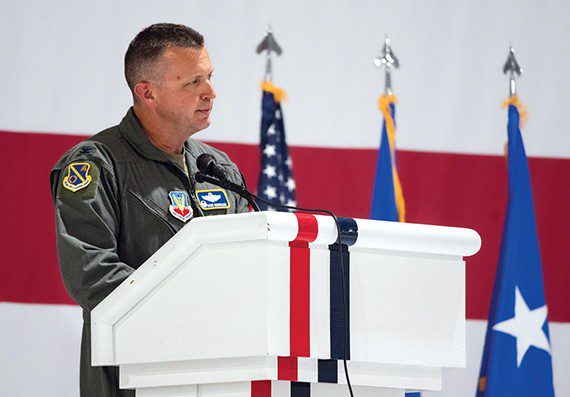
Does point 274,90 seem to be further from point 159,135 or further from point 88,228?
point 88,228

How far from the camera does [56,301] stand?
3.70 meters

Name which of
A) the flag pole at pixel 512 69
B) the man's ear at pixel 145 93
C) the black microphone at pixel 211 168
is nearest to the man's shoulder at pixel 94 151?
the man's ear at pixel 145 93

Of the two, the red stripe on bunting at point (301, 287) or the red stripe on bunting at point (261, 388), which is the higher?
the red stripe on bunting at point (301, 287)

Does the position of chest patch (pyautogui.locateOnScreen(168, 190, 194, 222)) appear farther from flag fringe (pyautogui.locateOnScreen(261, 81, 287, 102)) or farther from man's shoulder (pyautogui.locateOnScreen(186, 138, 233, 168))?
flag fringe (pyautogui.locateOnScreen(261, 81, 287, 102))

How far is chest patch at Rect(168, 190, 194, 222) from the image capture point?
2246mm

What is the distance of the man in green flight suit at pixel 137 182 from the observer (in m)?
1.99

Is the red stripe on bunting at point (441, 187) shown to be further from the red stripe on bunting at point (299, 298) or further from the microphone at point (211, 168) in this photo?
the red stripe on bunting at point (299, 298)

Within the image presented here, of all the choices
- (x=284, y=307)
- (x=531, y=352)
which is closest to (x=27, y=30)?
(x=531, y=352)

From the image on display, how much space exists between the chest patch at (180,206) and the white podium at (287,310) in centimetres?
52

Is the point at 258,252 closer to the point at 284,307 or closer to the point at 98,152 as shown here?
the point at 284,307

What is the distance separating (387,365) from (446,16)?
2.62 meters

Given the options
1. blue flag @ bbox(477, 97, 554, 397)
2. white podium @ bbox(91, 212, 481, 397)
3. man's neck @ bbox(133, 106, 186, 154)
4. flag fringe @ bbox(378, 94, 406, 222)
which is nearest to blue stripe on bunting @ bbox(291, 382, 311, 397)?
white podium @ bbox(91, 212, 481, 397)

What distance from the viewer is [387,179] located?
3.67m

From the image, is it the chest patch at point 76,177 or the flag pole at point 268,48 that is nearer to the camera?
the chest patch at point 76,177
